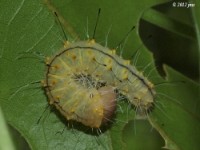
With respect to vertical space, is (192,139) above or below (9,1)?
below

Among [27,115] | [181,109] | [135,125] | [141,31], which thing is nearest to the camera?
[27,115]

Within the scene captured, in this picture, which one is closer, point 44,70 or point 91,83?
point 44,70

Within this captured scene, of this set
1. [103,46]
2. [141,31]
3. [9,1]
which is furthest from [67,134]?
[141,31]

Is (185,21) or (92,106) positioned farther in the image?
(185,21)

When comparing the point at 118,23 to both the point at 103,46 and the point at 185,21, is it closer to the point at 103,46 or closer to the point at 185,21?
the point at 103,46

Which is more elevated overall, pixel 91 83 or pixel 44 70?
pixel 44 70
